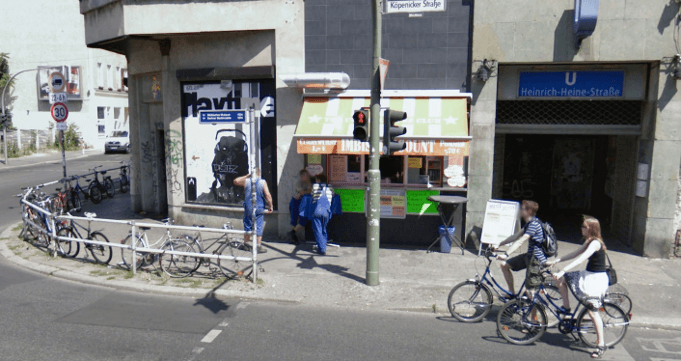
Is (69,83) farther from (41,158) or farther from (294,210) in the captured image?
(294,210)

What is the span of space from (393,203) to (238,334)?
17.3ft

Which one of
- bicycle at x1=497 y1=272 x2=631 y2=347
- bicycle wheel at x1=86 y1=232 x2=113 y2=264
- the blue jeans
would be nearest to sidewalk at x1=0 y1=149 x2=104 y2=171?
bicycle wheel at x1=86 y1=232 x2=113 y2=264

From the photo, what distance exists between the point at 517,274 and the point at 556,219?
5.64 m

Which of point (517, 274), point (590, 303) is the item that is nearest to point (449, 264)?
point (517, 274)

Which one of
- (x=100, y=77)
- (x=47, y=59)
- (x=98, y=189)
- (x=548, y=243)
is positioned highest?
(x=47, y=59)

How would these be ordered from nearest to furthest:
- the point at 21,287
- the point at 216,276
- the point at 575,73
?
the point at 21,287 < the point at 216,276 < the point at 575,73

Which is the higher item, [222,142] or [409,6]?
[409,6]

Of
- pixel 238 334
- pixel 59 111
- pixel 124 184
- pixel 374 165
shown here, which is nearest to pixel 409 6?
Answer: pixel 374 165

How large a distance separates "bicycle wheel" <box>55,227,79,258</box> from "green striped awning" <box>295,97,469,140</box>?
16.1ft

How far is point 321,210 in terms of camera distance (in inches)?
405

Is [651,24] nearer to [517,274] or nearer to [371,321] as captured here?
[517,274]

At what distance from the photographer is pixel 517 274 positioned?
9172mm

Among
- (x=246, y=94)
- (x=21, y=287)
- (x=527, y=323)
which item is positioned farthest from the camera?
(x=246, y=94)

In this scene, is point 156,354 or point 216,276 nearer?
point 156,354
